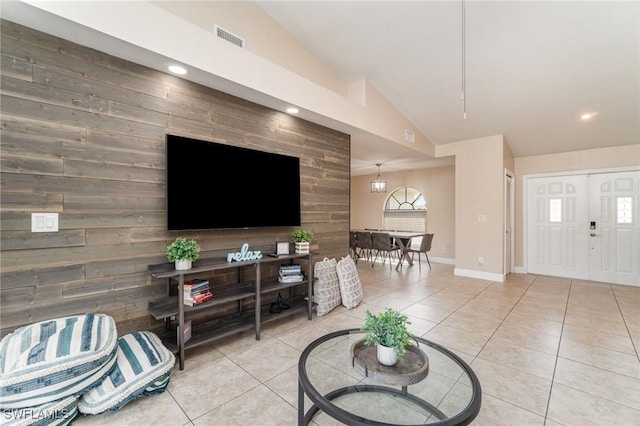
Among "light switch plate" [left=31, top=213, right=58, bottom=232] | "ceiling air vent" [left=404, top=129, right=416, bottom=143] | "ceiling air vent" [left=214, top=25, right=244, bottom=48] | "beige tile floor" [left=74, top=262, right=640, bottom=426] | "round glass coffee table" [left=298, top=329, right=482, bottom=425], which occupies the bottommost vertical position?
"beige tile floor" [left=74, top=262, right=640, bottom=426]

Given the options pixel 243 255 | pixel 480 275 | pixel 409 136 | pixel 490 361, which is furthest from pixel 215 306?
pixel 480 275

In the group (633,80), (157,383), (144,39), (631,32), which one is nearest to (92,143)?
(144,39)

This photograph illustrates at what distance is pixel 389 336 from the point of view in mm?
1565

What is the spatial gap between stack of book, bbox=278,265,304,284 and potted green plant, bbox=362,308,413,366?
1.67 metres

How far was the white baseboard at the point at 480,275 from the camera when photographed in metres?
4.99

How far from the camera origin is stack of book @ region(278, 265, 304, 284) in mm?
3217

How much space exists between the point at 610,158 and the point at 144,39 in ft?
23.5

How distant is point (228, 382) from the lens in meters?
2.09

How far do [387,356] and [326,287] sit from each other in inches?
78.3

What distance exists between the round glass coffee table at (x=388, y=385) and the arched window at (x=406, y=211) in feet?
20.7

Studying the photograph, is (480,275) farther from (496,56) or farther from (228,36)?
(228,36)

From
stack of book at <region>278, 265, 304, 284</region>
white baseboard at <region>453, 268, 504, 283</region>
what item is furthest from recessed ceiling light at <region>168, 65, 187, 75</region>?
white baseboard at <region>453, 268, 504, 283</region>

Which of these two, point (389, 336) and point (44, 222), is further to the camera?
point (44, 222)

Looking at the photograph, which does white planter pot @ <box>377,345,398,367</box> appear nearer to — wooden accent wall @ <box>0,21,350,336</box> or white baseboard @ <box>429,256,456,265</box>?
wooden accent wall @ <box>0,21,350,336</box>
